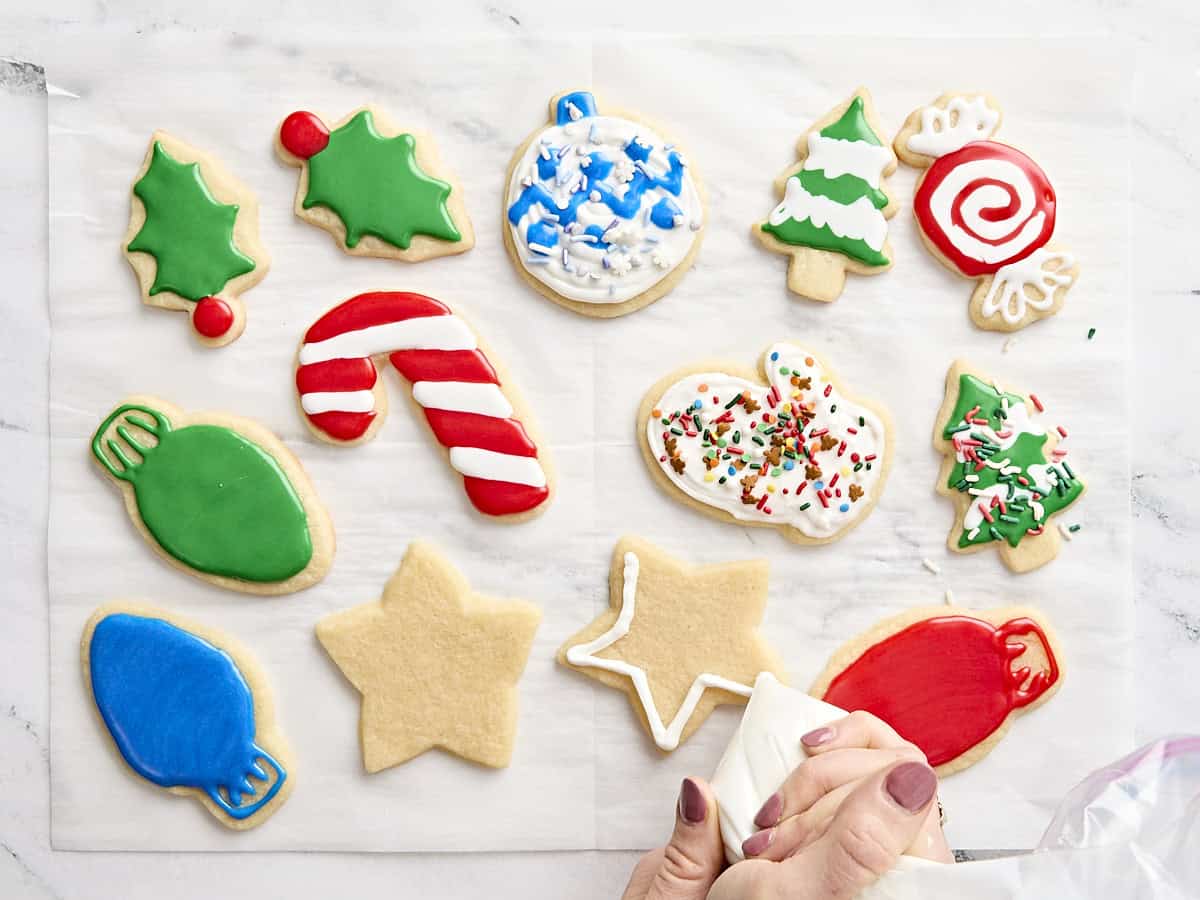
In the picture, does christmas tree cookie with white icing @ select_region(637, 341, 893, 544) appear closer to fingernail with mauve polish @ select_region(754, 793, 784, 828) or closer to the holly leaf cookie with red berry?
the holly leaf cookie with red berry

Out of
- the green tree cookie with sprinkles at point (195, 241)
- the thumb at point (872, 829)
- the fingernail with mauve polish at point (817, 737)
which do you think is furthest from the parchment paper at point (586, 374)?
the thumb at point (872, 829)

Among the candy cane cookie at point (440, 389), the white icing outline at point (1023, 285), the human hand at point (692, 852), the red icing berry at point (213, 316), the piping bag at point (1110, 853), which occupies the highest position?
the white icing outline at point (1023, 285)

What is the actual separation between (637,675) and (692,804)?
0.23m

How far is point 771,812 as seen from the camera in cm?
134

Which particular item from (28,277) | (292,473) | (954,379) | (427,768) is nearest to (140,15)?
(28,277)

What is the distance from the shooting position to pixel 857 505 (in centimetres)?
157

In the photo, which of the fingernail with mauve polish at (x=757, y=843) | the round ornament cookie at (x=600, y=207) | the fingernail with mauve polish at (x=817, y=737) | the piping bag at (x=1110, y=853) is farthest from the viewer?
the round ornament cookie at (x=600, y=207)

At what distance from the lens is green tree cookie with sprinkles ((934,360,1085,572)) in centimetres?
156

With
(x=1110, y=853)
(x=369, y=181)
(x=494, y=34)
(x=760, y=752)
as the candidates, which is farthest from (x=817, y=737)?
(x=494, y=34)

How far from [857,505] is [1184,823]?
1.96 ft

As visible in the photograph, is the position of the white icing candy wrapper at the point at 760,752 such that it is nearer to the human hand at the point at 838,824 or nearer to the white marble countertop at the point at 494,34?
the human hand at the point at 838,824

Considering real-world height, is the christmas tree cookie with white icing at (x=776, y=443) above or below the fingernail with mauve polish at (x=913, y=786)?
above

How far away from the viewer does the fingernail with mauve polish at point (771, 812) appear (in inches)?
52.9

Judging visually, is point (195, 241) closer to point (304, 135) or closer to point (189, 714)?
point (304, 135)
